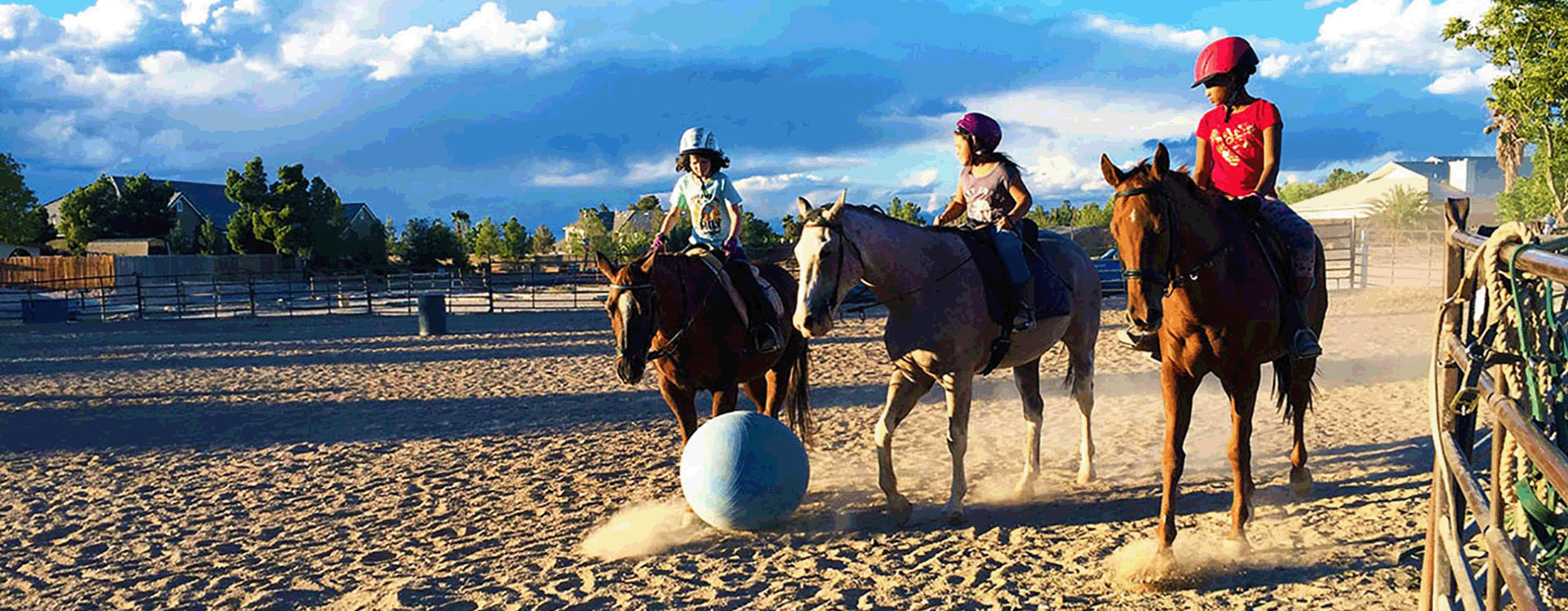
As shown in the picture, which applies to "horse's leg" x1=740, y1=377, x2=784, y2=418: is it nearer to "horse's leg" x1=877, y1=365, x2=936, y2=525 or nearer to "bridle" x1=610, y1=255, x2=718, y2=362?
"bridle" x1=610, y1=255, x2=718, y2=362

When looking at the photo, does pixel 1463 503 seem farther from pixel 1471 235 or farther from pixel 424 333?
pixel 424 333

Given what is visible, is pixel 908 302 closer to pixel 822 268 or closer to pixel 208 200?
pixel 822 268

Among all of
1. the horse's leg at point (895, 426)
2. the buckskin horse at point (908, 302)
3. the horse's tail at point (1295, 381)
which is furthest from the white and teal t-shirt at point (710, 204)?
the horse's tail at point (1295, 381)

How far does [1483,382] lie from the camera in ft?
8.91

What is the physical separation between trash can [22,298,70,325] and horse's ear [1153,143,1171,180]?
30.7m

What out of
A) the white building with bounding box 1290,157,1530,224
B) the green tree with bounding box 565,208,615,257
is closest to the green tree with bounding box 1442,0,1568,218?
the white building with bounding box 1290,157,1530,224

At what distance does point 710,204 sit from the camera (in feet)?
20.7

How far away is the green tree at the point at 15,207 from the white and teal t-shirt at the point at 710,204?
64786 mm

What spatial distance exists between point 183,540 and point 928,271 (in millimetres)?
4930

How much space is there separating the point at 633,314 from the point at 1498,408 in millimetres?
3976

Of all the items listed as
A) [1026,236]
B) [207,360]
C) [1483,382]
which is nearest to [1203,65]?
[1026,236]

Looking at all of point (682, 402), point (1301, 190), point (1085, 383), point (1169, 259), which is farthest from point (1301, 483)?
point (1301, 190)

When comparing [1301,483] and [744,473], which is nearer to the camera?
[744,473]

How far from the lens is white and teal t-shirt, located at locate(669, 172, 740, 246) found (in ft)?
20.7
